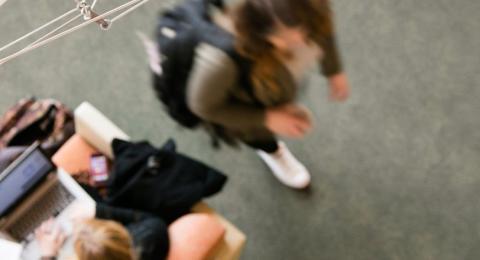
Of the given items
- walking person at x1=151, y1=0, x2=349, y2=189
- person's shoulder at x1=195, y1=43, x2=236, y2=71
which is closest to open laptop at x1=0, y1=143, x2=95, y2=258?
walking person at x1=151, y1=0, x2=349, y2=189

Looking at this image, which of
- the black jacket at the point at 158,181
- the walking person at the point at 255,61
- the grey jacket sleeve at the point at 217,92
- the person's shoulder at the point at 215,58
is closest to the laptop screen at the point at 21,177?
the black jacket at the point at 158,181

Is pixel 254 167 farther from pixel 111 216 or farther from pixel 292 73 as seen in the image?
pixel 292 73

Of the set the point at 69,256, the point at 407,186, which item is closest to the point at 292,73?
the point at 69,256

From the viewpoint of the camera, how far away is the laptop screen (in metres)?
1.58

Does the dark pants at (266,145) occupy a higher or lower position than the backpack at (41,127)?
lower

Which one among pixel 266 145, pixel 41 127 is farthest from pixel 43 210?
pixel 266 145

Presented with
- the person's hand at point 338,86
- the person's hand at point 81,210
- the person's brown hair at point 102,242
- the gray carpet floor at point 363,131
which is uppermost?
the person's brown hair at point 102,242

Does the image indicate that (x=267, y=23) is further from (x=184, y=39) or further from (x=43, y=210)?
(x=43, y=210)

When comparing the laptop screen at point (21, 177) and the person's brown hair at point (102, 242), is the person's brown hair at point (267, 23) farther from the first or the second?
the laptop screen at point (21, 177)

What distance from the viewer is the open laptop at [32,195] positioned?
5.20 feet

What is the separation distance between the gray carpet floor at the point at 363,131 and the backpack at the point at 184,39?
87 cm

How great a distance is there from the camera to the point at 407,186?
6.98 feet

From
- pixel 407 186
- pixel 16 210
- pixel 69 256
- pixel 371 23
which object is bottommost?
pixel 407 186

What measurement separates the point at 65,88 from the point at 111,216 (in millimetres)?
1025
